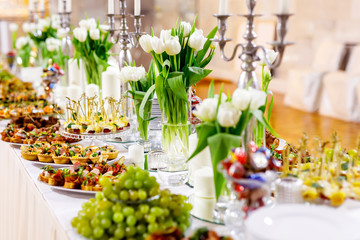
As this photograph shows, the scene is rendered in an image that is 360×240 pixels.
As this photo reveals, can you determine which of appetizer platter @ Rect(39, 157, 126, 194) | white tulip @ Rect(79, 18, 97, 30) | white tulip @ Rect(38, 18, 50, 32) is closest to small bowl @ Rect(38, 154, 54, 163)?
appetizer platter @ Rect(39, 157, 126, 194)

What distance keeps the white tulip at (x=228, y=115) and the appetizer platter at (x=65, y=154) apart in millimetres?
661

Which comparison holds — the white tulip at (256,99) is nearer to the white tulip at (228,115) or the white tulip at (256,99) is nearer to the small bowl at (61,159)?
the white tulip at (228,115)

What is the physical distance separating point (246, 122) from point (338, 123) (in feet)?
16.0

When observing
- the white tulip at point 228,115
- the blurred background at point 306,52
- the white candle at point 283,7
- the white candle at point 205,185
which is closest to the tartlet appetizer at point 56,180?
the white candle at point 205,185

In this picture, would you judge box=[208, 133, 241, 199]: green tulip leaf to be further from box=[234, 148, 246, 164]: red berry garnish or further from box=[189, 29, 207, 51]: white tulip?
box=[189, 29, 207, 51]: white tulip

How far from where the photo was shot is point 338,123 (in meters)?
5.86

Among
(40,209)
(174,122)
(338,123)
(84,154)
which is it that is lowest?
(338,123)

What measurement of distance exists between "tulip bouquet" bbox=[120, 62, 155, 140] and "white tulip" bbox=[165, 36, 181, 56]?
0.27 m

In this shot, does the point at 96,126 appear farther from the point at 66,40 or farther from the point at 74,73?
the point at 66,40

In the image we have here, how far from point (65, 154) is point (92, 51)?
3.62 ft

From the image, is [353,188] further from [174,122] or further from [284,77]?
[284,77]

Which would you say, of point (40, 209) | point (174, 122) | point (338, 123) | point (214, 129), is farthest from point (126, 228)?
point (338, 123)

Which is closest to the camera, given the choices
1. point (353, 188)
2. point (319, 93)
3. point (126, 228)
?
point (126, 228)

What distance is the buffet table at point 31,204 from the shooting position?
1.39 meters
